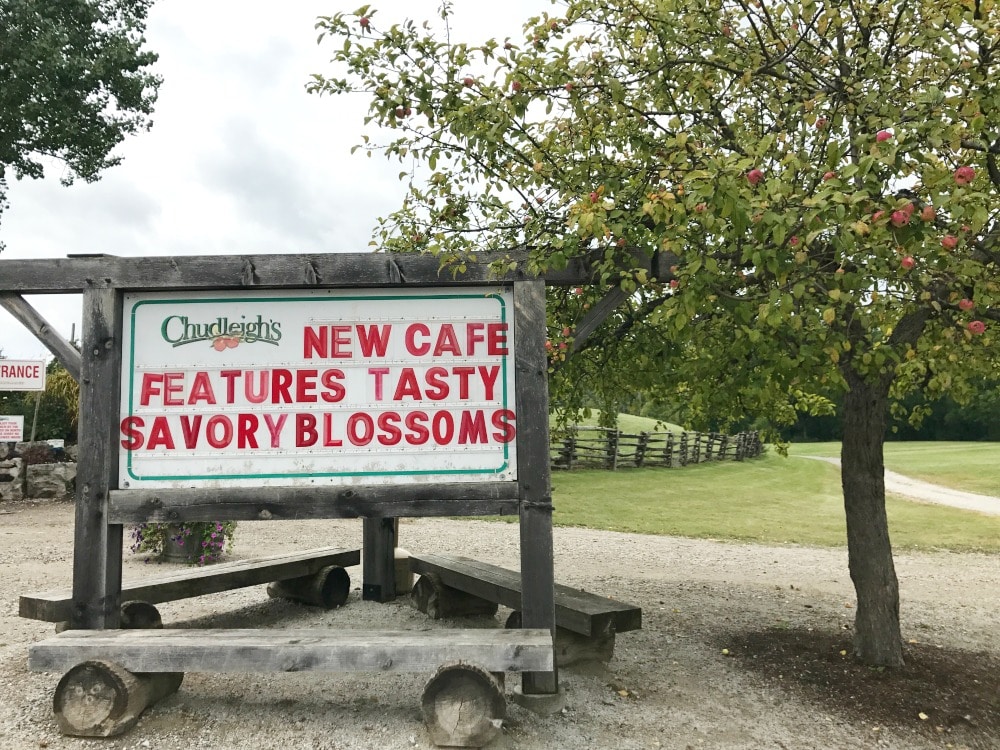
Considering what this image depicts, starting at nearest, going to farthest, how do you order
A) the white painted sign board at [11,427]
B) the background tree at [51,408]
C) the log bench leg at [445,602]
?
1. the log bench leg at [445,602]
2. the white painted sign board at [11,427]
3. the background tree at [51,408]

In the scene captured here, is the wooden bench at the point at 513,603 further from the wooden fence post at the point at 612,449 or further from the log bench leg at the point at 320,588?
the wooden fence post at the point at 612,449

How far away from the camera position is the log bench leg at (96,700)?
402 cm

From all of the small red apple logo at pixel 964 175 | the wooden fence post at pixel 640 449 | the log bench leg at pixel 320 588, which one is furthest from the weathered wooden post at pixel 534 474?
the wooden fence post at pixel 640 449

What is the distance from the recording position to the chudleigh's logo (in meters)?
4.76

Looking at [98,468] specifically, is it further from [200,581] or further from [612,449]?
[612,449]

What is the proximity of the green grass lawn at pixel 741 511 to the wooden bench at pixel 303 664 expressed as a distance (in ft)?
33.9

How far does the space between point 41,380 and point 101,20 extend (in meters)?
9.92

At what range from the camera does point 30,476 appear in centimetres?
1590

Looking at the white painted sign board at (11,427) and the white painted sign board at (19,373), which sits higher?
the white painted sign board at (19,373)

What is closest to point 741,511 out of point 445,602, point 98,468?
point 445,602

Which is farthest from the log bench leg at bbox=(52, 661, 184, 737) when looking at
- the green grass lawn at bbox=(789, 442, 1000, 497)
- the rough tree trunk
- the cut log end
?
the green grass lawn at bbox=(789, 442, 1000, 497)

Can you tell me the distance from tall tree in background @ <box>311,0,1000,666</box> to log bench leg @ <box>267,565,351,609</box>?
2.83 meters

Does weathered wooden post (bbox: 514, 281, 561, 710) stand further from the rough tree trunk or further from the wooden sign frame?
the rough tree trunk

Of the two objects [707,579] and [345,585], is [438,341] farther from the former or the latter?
[707,579]
